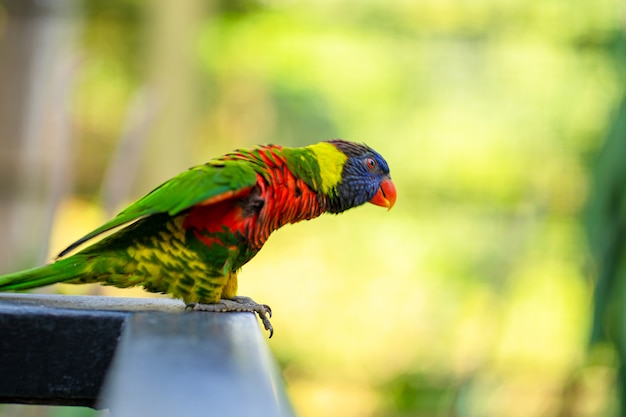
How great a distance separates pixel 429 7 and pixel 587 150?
2.93 feet

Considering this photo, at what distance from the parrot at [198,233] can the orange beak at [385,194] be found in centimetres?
22

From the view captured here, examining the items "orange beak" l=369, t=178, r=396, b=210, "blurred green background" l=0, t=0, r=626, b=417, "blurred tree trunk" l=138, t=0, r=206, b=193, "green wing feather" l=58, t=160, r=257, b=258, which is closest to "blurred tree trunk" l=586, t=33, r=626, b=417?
"blurred green background" l=0, t=0, r=626, b=417

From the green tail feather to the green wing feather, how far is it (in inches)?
2.3

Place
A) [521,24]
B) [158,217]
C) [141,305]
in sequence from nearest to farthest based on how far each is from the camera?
[141,305]
[158,217]
[521,24]

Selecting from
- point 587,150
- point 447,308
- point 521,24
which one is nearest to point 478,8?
point 521,24

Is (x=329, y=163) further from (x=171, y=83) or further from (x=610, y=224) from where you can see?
(x=171, y=83)

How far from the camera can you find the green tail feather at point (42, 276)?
41.1 inches

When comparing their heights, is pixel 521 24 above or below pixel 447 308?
above

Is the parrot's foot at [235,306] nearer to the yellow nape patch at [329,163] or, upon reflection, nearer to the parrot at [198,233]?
the parrot at [198,233]

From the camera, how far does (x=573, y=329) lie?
10.7 ft

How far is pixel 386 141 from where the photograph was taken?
3.36 metres

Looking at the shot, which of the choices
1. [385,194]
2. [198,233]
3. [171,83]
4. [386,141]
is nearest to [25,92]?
[171,83]

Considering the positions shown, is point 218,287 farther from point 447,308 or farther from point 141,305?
point 447,308

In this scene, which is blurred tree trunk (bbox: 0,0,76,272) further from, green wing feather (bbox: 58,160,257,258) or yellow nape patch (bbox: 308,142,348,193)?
green wing feather (bbox: 58,160,257,258)
